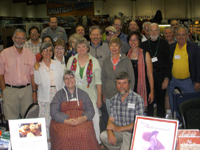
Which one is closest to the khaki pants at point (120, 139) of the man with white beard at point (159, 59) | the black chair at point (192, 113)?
the black chair at point (192, 113)

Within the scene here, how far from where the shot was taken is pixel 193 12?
18.3 metres

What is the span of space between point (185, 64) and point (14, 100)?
2828 millimetres

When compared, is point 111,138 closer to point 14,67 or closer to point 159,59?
point 159,59

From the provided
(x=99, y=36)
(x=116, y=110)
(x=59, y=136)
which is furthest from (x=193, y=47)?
(x=59, y=136)

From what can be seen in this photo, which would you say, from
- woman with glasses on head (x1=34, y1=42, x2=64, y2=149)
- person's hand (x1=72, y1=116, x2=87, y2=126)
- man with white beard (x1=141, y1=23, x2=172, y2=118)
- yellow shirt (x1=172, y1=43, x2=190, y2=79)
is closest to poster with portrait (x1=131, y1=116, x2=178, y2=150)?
person's hand (x1=72, y1=116, x2=87, y2=126)

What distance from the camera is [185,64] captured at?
3.65 metres

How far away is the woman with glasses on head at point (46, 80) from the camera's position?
306cm

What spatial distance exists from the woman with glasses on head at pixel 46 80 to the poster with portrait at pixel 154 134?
165 centimetres

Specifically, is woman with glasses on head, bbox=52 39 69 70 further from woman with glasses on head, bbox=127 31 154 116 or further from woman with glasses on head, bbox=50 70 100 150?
woman with glasses on head, bbox=127 31 154 116

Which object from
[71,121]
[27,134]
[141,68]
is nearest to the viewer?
[27,134]

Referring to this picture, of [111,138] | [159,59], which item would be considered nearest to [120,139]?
[111,138]

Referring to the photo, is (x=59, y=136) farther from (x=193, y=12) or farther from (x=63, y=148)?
(x=193, y=12)

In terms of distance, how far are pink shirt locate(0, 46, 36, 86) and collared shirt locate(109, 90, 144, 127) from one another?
1.51 m

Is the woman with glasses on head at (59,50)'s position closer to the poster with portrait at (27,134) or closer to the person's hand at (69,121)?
the person's hand at (69,121)
